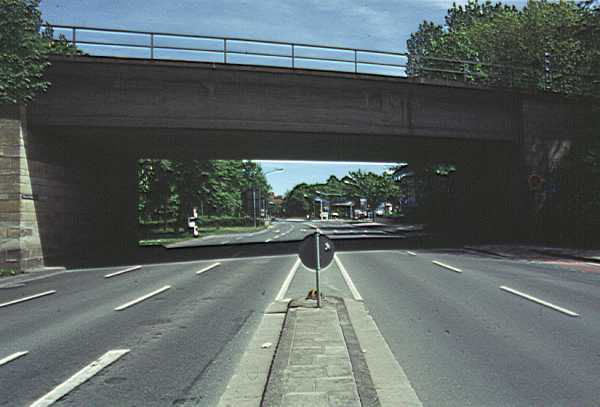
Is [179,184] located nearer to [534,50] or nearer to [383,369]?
[534,50]

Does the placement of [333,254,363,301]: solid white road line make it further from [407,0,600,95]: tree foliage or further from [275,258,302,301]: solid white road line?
[407,0,600,95]: tree foliage

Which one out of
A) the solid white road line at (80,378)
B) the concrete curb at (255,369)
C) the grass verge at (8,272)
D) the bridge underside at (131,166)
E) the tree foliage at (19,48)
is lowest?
the grass verge at (8,272)

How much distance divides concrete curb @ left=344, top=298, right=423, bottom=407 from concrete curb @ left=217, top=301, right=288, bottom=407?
1063mm

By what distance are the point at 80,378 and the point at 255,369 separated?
180 cm

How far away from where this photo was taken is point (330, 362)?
4.96 m

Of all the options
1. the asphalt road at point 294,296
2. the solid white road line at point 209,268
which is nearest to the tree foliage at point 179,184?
the solid white road line at point 209,268

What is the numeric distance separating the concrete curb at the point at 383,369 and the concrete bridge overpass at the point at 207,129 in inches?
524

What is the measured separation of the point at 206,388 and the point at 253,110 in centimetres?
1546

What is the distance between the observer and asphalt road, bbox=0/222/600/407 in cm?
453

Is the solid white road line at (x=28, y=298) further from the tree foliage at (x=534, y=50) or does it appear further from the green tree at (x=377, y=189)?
the green tree at (x=377, y=189)

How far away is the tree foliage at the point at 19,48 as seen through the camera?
46.4 feet

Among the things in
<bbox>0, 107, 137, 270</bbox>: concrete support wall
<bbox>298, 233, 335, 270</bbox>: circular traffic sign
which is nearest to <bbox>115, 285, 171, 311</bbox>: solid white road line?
<bbox>298, 233, 335, 270</bbox>: circular traffic sign

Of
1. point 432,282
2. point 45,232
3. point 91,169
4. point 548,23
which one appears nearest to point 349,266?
point 432,282

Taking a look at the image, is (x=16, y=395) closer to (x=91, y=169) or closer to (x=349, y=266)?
(x=349, y=266)
